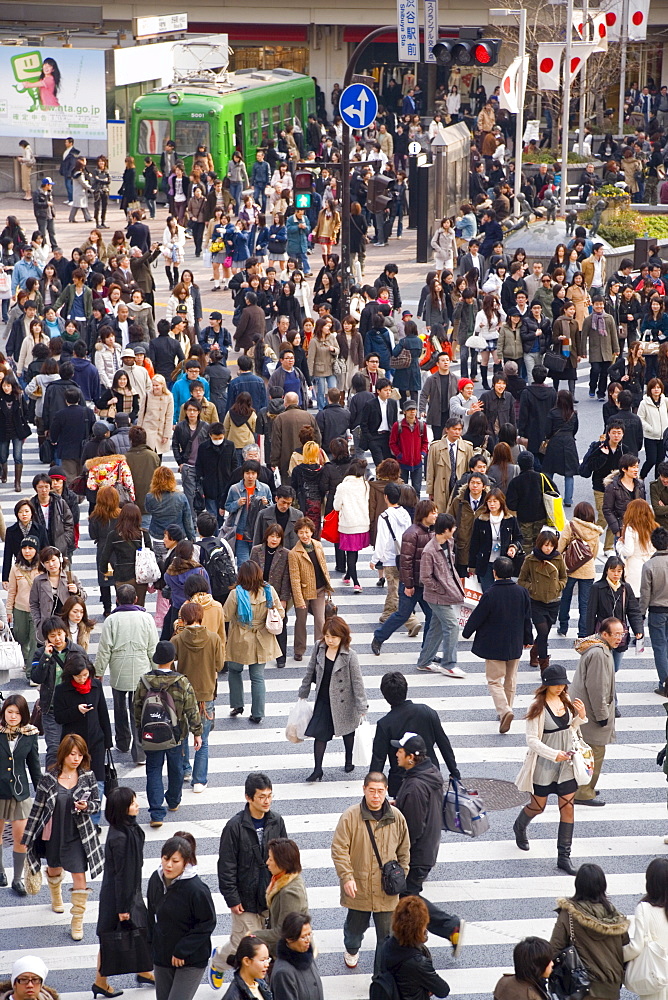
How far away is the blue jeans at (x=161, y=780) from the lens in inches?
396

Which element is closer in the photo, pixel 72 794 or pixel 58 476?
pixel 72 794

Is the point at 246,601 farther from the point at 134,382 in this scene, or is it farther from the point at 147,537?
the point at 134,382

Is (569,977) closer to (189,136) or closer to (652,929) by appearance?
(652,929)

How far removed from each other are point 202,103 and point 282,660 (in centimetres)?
2611

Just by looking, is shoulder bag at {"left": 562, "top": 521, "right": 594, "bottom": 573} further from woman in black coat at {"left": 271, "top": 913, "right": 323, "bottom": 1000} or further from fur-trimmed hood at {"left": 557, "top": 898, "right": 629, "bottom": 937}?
woman in black coat at {"left": 271, "top": 913, "right": 323, "bottom": 1000}

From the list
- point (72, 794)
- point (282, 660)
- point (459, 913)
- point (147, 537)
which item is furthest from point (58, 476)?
point (459, 913)

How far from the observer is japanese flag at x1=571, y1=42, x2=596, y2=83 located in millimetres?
32303

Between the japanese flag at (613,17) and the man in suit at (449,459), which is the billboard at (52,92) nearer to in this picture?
the japanese flag at (613,17)

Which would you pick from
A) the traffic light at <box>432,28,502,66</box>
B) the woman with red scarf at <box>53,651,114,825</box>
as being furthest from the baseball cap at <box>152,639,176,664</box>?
the traffic light at <box>432,28,502,66</box>

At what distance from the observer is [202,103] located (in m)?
36.8

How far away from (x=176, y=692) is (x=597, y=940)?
338 centimetres

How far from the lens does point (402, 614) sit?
12891 mm

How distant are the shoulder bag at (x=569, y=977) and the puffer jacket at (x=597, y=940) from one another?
0.13 ft

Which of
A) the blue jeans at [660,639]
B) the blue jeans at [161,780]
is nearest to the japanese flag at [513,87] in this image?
the blue jeans at [660,639]
